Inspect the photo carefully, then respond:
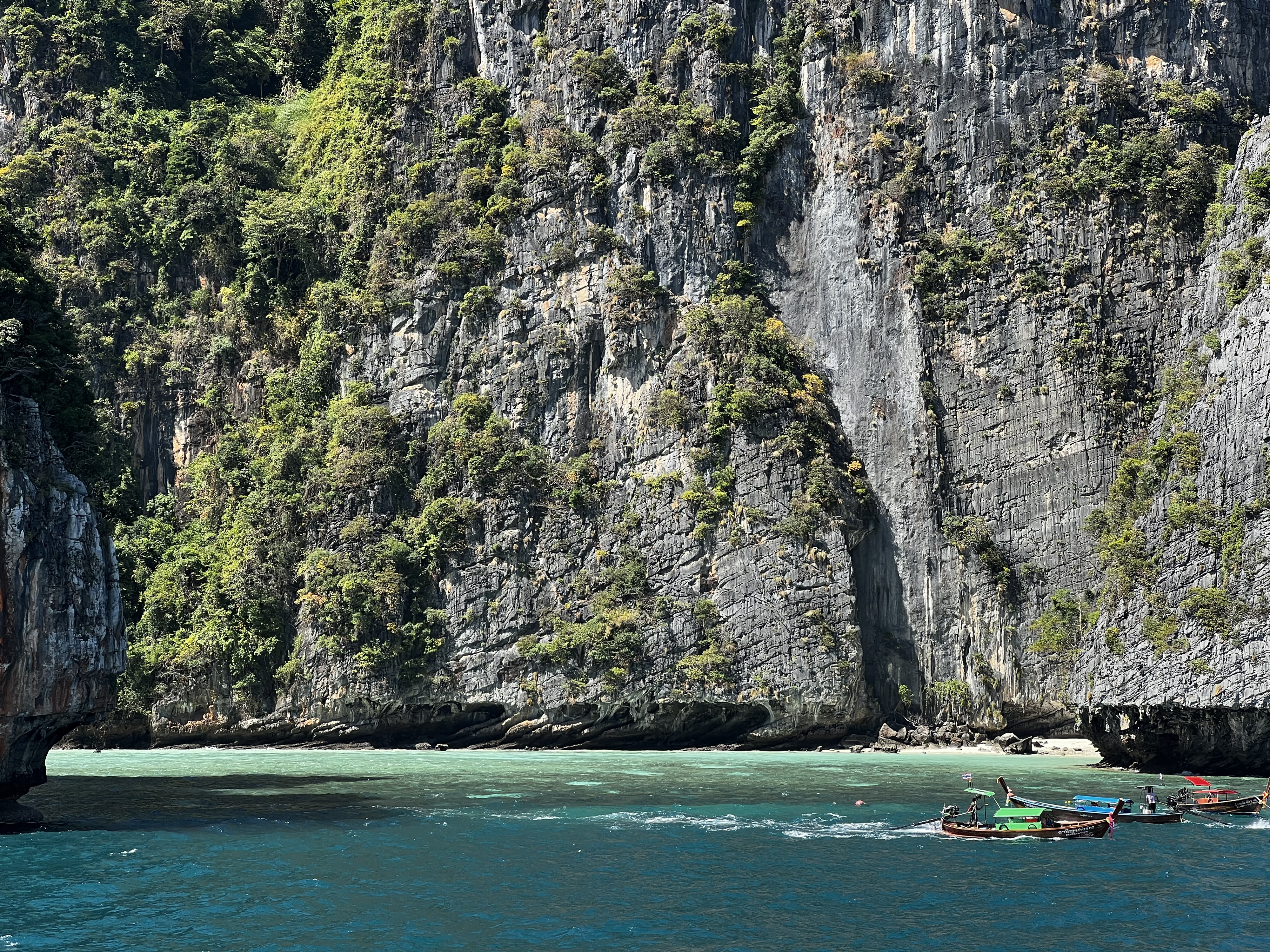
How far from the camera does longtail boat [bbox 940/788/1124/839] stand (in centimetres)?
2598

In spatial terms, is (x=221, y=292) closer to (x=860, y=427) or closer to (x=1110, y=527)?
(x=860, y=427)

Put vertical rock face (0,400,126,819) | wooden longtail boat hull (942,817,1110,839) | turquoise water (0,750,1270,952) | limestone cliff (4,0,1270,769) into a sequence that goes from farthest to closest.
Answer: limestone cliff (4,0,1270,769), vertical rock face (0,400,126,819), wooden longtail boat hull (942,817,1110,839), turquoise water (0,750,1270,952)

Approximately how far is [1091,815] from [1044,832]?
1.40 metres

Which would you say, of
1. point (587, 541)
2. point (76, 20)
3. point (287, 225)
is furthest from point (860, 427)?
point (76, 20)

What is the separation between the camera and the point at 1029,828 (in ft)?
85.6

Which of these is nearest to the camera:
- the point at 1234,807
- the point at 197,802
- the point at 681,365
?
the point at 1234,807

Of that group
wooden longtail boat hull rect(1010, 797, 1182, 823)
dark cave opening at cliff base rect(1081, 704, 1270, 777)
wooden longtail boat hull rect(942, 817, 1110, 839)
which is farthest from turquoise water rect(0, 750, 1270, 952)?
dark cave opening at cliff base rect(1081, 704, 1270, 777)

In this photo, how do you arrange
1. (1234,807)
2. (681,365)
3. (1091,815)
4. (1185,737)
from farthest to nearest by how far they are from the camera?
(681,365)
(1185,737)
(1234,807)
(1091,815)

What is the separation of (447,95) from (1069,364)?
3291 cm

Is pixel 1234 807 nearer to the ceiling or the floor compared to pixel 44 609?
nearer to the floor

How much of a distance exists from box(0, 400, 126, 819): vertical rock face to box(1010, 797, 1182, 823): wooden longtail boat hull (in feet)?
71.2

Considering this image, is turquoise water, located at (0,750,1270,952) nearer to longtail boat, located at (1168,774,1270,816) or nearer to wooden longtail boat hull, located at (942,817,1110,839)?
wooden longtail boat hull, located at (942,817,1110,839)

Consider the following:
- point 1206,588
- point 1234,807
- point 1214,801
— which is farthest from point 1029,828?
point 1206,588

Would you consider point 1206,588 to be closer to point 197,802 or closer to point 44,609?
point 197,802
